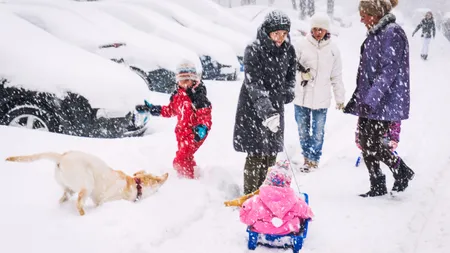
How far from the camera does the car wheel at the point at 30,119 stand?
16.2 feet

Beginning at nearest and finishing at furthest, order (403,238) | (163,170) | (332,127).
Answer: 1. (403,238)
2. (163,170)
3. (332,127)

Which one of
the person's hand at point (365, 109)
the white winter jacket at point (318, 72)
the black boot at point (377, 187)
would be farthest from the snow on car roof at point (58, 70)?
the black boot at point (377, 187)

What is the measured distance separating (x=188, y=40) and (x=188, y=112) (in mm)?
6540

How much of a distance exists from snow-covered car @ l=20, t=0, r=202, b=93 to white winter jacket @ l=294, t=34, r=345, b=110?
3845 mm

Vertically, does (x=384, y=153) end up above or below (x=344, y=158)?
above

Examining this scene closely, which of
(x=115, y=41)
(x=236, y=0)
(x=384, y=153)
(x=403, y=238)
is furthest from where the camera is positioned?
(x=236, y=0)

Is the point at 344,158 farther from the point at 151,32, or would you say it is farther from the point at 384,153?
the point at 151,32

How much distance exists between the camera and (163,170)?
445 centimetres

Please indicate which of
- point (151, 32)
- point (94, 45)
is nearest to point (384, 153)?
point (94, 45)

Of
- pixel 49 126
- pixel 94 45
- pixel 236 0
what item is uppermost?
pixel 236 0

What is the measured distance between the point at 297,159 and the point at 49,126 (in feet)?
10.7

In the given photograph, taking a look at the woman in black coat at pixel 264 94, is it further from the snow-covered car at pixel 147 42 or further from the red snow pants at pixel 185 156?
the snow-covered car at pixel 147 42

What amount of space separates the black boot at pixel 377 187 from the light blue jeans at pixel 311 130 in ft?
3.75

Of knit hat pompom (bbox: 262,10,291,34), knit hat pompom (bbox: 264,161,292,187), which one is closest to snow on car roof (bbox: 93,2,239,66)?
knit hat pompom (bbox: 262,10,291,34)
